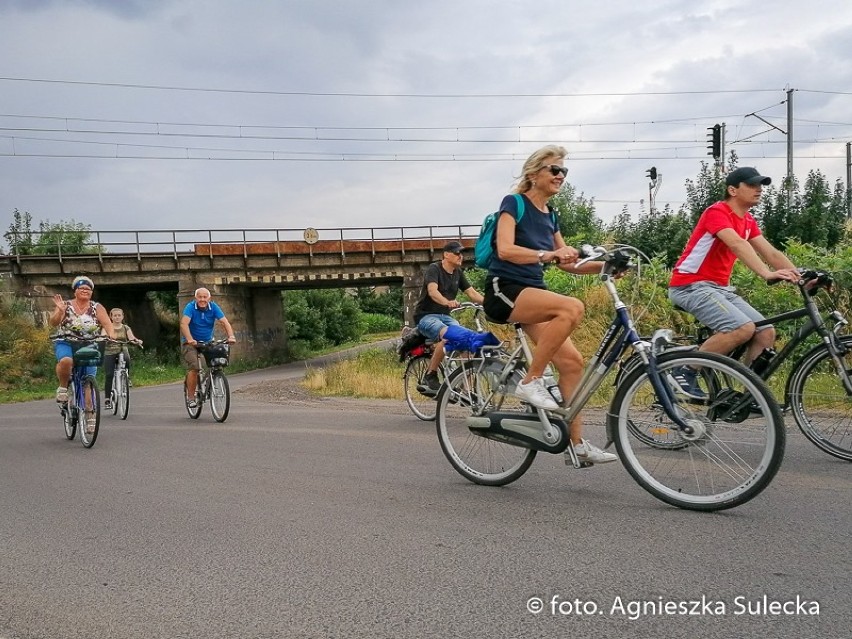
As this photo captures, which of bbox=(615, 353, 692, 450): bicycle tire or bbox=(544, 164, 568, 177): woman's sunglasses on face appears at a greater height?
bbox=(544, 164, 568, 177): woman's sunglasses on face

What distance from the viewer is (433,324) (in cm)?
860

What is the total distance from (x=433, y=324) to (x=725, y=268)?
3.88m

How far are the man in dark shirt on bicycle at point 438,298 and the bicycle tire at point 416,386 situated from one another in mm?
316

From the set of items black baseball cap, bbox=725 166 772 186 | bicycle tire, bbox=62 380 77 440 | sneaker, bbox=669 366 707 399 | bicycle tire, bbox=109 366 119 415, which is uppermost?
black baseball cap, bbox=725 166 772 186

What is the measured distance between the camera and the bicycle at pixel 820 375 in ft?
16.1

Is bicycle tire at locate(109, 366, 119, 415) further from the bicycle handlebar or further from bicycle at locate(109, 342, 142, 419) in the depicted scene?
the bicycle handlebar

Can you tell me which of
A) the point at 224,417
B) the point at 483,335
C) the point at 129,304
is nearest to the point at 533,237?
the point at 483,335

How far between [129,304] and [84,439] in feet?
115

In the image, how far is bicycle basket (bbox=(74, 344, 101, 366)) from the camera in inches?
319

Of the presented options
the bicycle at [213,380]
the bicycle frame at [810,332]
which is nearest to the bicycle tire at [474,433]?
the bicycle frame at [810,332]

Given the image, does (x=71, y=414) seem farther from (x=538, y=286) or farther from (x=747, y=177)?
(x=747, y=177)

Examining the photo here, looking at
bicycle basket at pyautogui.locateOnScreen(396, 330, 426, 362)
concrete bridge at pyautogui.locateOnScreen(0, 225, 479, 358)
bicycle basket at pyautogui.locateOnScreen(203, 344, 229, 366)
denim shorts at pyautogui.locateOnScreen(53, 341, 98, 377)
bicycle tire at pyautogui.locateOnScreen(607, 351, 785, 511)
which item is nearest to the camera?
bicycle tire at pyautogui.locateOnScreen(607, 351, 785, 511)

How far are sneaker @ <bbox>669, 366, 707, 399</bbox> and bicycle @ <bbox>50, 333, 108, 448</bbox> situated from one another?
612 centimetres

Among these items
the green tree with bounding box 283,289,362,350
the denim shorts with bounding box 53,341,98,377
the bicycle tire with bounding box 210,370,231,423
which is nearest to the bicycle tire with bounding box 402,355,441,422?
the bicycle tire with bounding box 210,370,231,423
